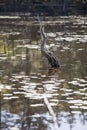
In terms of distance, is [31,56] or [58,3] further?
[58,3]

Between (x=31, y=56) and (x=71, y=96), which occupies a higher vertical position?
(x=71, y=96)

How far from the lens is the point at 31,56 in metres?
21.6

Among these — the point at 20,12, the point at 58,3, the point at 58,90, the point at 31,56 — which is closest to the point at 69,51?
the point at 31,56

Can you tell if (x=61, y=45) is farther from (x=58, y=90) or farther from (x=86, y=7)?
(x=86, y=7)

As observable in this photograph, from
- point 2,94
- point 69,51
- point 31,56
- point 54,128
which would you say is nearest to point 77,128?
point 54,128

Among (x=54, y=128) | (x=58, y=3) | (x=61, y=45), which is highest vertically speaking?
(x=54, y=128)

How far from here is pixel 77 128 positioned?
10.6m

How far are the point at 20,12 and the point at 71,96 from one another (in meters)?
45.4

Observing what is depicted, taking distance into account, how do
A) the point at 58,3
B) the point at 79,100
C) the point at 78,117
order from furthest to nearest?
the point at 58,3, the point at 79,100, the point at 78,117

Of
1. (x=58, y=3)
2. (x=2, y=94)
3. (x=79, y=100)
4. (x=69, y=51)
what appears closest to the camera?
(x=79, y=100)

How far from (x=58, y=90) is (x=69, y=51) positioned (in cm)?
928

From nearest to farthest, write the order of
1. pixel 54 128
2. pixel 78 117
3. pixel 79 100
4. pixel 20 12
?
pixel 54 128 → pixel 78 117 → pixel 79 100 → pixel 20 12

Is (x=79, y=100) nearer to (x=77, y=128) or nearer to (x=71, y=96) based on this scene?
(x=71, y=96)

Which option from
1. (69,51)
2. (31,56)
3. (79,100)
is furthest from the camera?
(69,51)
